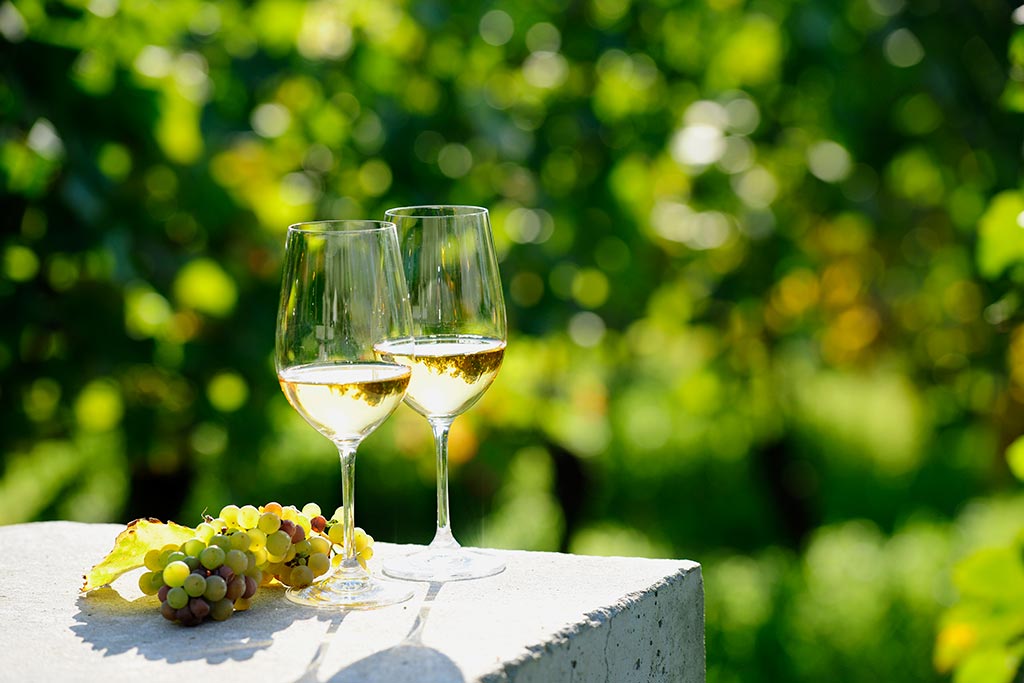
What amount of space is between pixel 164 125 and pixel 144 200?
286 mm

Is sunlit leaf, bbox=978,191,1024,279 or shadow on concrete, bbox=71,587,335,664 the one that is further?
sunlit leaf, bbox=978,191,1024,279

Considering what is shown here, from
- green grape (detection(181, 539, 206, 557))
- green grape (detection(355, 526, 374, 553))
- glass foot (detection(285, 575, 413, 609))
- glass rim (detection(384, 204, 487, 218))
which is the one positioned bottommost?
glass foot (detection(285, 575, 413, 609))

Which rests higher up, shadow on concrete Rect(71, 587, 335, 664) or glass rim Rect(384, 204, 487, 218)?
glass rim Rect(384, 204, 487, 218)

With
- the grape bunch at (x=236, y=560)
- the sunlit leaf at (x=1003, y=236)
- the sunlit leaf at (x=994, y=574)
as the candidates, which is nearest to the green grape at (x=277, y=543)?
the grape bunch at (x=236, y=560)

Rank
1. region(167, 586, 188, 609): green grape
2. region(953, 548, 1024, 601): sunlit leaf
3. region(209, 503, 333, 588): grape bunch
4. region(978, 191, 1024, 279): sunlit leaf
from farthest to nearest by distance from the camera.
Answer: region(978, 191, 1024, 279): sunlit leaf, region(953, 548, 1024, 601): sunlit leaf, region(209, 503, 333, 588): grape bunch, region(167, 586, 188, 609): green grape

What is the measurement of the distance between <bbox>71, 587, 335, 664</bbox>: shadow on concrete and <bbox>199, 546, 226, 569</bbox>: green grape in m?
0.07

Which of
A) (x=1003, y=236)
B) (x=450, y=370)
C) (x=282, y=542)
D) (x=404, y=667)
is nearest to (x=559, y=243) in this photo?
(x=1003, y=236)

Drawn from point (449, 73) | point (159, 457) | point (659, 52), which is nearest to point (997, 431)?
point (659, 52)

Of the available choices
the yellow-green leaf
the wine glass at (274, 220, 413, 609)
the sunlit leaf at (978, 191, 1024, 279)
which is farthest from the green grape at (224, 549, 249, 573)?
the sunlit leaf at (978, 191, 1024, 279)

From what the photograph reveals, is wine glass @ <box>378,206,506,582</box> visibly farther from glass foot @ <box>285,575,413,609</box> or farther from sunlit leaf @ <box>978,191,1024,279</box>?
sunlit leaf @ <box>978,191,1024,279</box>

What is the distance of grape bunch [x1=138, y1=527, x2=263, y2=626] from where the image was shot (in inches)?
52.7

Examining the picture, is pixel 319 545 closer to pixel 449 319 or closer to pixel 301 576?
pixel 301 576

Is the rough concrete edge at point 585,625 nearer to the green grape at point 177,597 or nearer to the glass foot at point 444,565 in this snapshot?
the glass foot at point 444,565

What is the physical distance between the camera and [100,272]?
11.4ft
